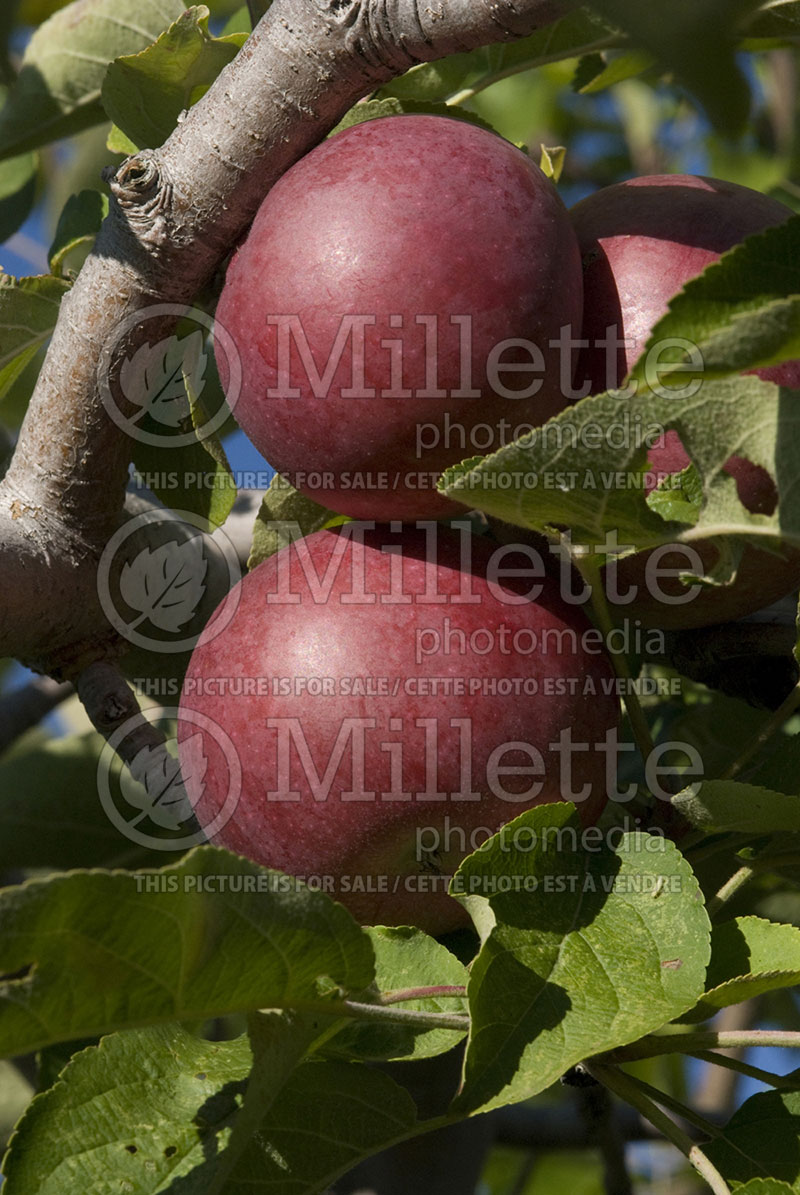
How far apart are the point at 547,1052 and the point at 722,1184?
A: 0.73ft

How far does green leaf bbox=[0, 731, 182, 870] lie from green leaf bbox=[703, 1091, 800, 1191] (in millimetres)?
808

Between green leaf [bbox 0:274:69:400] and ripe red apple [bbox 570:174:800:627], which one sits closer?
ripe red apple [bbox 570:174:800:627]

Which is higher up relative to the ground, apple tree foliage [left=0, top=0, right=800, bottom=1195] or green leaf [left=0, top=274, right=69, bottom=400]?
green leaf [left=0, top=274, right=69, bottom=400]

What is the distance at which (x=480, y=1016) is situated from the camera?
2.77 ft

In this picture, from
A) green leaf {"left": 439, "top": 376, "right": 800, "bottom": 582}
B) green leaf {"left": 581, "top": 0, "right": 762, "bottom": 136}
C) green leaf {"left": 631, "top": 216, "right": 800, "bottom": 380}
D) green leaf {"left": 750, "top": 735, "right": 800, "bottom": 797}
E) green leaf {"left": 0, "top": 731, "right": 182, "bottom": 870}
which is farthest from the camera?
green leaf {"left": 0, "top": 731, "right": 182, "bottom": 870}

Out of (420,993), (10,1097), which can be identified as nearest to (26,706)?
(10,1097)

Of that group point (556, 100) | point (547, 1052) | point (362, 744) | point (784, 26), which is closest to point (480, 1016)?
point (547, 1052)

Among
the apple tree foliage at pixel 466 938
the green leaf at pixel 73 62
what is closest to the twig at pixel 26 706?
the apple tree foliage at pixel 466 938

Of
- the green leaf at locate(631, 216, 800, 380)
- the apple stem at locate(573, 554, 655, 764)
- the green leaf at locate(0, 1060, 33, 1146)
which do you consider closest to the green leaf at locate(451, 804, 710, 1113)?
the apple stem at locate(573, 554, 655, 764)

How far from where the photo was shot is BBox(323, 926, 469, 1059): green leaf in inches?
36.4

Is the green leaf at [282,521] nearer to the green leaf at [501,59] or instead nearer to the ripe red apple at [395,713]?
the ripe red apple at [395,713]

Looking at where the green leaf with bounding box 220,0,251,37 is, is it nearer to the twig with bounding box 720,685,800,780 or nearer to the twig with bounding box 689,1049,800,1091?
the twig with bounding box 720,685,800,780

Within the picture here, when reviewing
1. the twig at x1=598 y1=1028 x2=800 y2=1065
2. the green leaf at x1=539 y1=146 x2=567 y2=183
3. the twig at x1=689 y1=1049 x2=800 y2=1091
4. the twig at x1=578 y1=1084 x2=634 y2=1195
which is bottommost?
the twig at x1=578 y1=1084 x2=634 y2=1195

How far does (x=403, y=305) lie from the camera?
91cm
